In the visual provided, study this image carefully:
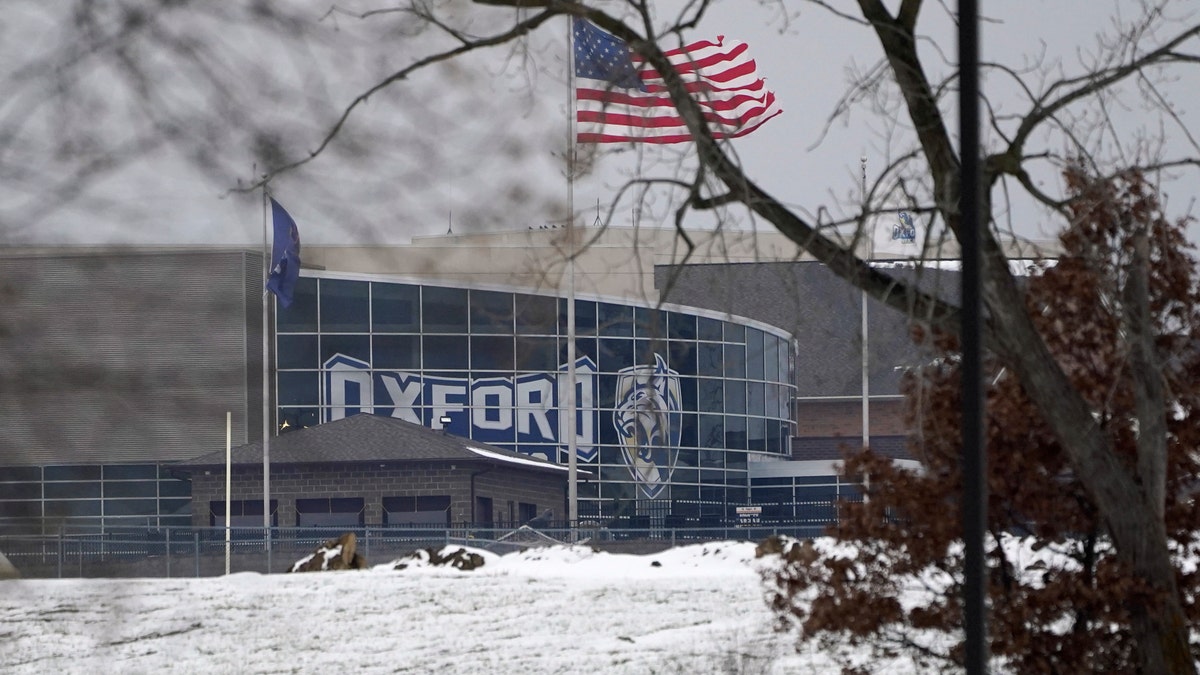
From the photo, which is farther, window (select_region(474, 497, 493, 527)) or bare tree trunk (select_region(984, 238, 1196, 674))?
window (select_region(474, 497, 493, 527))

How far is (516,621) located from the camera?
17.7 m

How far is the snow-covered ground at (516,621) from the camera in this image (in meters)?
14.2

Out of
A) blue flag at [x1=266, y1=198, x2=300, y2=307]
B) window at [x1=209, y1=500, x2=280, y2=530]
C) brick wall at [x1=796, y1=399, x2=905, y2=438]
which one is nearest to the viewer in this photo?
blue flag at [x1=266, y1=198, x2=300, y2=307]

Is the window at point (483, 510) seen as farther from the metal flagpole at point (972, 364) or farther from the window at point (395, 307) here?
the window at point (395, 307)

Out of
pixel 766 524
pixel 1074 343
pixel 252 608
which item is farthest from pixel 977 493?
pixel 766 524

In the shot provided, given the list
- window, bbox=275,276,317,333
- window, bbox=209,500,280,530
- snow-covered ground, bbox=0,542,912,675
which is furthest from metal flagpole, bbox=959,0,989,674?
window, bbox=209,500,280,530

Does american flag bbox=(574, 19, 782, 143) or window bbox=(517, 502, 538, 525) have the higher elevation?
american flag bbox=(574, 19, 782, 143)

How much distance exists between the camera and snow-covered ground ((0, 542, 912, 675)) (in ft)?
46.5

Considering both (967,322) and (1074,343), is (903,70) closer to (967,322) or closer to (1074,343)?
(1074,343)

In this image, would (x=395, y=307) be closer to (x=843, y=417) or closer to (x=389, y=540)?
(x=389, y=540)

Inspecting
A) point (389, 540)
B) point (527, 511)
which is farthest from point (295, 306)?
point (527, 511)

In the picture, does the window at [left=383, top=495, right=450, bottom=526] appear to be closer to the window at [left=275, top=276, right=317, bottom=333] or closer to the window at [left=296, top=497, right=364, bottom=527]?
the window at [left=296, top=497, right=364, bottom=527]

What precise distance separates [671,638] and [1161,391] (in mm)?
7568

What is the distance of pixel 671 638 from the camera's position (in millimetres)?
15648
